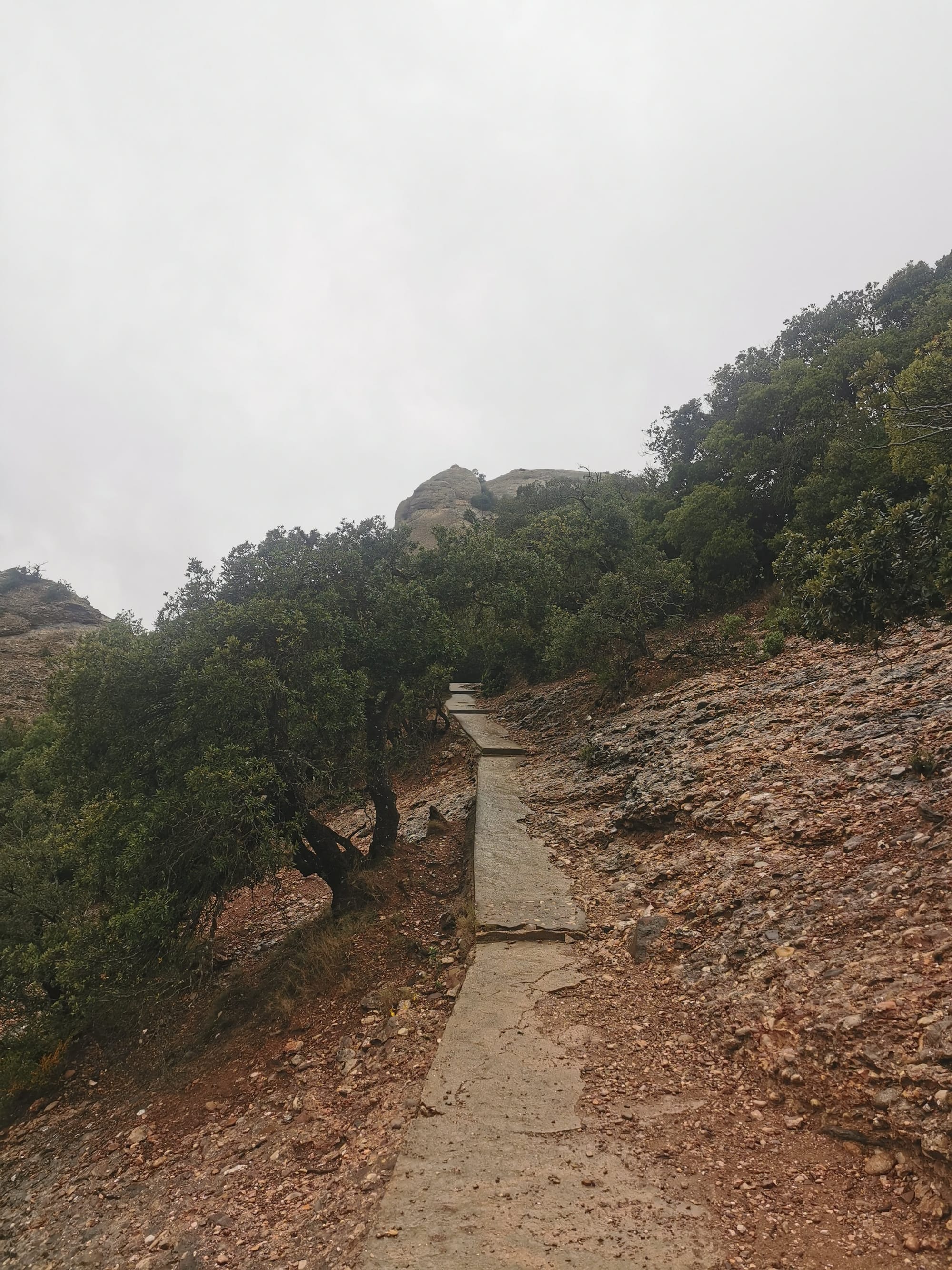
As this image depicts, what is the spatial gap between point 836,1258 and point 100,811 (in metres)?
7.88

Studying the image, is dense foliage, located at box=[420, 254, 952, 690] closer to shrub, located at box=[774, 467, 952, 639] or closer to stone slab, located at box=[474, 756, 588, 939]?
shrub, located at box=[774, 467, 952, 639]

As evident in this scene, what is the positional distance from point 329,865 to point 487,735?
11.0 meters

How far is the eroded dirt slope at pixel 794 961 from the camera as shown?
361cm

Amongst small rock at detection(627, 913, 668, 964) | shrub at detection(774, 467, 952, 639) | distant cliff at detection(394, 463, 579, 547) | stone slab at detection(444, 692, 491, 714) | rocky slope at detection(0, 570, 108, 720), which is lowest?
small rock at detection(627, 913, 668, 964)

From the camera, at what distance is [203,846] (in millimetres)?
7484

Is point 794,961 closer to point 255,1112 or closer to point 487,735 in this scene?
point 255,1112

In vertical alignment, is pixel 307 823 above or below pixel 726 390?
below

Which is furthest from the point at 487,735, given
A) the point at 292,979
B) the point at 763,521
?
the point at 763,521

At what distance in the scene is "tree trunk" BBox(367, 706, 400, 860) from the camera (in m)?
10.4

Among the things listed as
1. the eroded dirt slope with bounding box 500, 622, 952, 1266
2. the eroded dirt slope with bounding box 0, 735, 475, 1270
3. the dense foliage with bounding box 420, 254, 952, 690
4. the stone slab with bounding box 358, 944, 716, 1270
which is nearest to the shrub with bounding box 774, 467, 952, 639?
the dense foliage with bounding box 420, 254, 952, 690

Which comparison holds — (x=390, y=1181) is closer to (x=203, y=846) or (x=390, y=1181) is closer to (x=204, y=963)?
(x=203, y=846)

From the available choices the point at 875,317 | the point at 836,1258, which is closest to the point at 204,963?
the point at 836,1258

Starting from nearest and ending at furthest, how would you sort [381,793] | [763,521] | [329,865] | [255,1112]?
[255,1112]
[329,865]
[381,793]
[763,521]

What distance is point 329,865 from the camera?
9.39m
